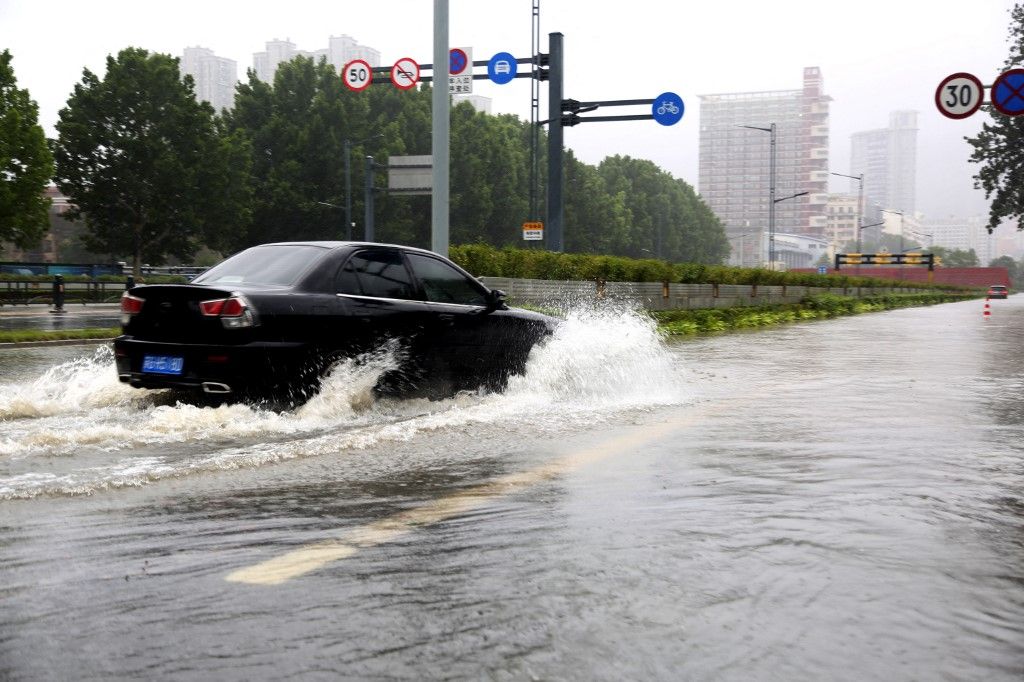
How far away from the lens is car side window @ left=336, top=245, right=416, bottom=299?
8.24 meters

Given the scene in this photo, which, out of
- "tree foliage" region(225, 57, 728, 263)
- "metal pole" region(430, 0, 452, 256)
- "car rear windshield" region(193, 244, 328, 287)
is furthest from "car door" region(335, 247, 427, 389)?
"tree foliage" region(225, 57, 728, 263)

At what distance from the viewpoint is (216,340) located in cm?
739

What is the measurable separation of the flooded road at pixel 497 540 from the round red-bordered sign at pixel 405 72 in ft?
73.9

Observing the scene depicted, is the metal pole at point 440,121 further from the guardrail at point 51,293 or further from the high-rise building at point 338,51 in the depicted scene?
the high-rise building at point 338,51

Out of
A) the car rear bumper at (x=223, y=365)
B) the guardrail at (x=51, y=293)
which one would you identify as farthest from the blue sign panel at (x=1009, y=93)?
the guardrail at (x=51, y=293)

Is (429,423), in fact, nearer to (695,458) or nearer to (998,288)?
(695,458)

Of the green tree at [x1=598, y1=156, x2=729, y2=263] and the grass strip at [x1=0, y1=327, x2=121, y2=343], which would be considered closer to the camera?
A: the grass strip at [x1=0, y1=327, x2=121, y2=343]

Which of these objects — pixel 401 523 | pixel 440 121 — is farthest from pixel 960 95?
pixel 401 523

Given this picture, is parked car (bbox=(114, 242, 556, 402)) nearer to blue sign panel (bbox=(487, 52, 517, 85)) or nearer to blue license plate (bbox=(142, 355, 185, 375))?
blue license plate (bbox=(142, 355, 185, 375))

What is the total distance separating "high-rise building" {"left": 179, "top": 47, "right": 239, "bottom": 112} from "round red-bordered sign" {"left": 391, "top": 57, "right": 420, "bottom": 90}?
15403cm

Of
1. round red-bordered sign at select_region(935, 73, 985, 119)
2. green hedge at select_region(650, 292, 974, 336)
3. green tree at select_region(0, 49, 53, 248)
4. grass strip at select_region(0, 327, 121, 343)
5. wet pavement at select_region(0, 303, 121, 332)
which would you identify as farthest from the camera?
green tree at select_region(0, 49, 53, 248)

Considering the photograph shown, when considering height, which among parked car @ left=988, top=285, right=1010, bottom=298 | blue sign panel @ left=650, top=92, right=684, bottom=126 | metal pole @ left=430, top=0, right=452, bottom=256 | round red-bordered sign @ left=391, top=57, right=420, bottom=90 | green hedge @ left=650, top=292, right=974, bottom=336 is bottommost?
parked car @ left=988, top=285, right=1010, bottom=298

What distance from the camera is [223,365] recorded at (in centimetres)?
732

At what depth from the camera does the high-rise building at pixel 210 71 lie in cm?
17688
